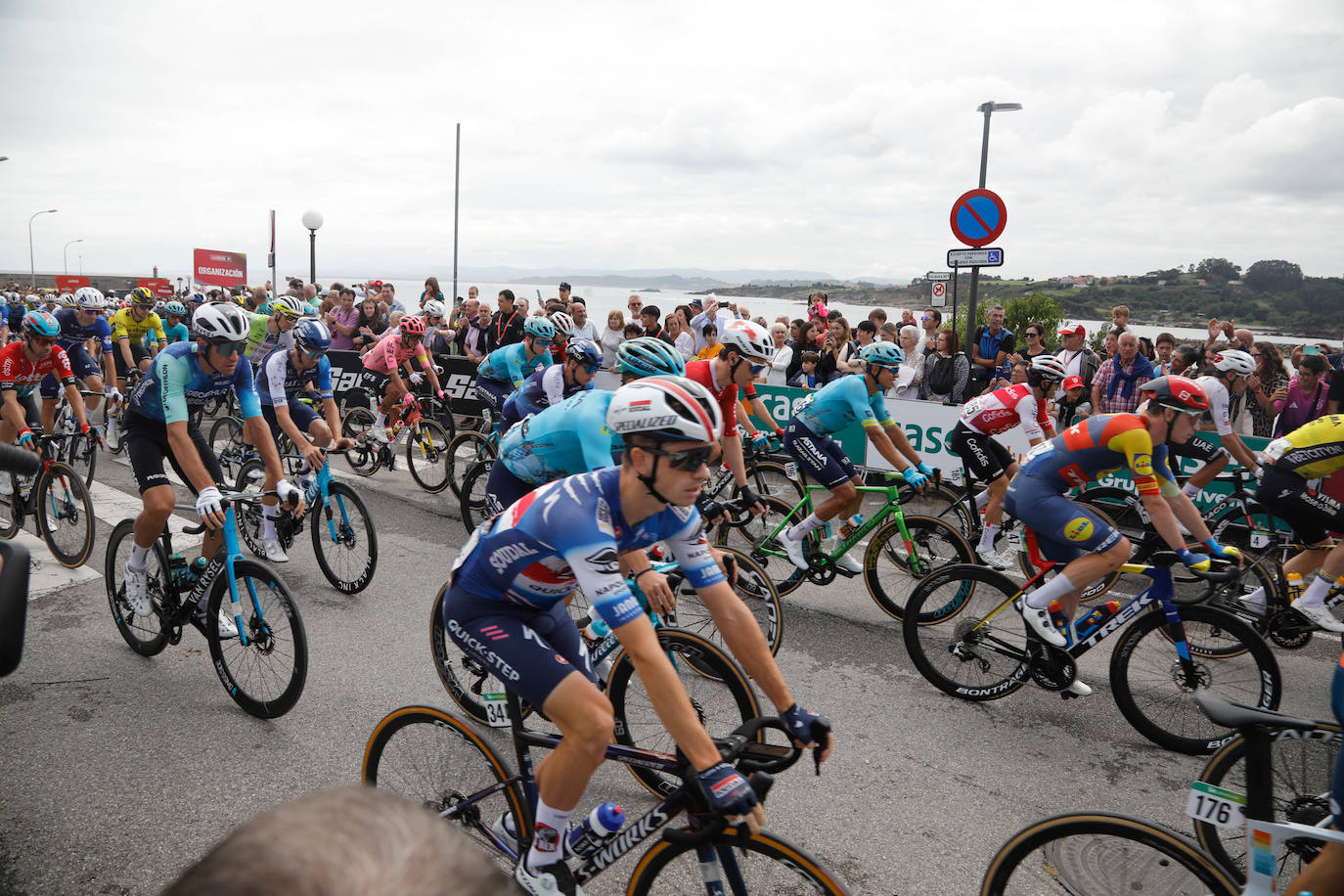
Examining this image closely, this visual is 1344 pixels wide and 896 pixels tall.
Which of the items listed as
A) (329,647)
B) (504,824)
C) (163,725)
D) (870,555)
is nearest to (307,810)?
(504,824)

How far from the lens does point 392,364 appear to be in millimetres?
10312

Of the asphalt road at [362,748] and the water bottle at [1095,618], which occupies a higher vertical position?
the water bottle at [1095,618]

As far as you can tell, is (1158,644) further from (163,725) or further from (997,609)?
(163,725)

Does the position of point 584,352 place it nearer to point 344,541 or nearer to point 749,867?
point 344,541

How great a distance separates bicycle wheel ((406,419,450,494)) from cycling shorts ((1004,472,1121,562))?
269 inches

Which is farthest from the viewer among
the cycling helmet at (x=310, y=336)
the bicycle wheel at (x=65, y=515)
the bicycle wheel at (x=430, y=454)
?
the bicycle wheel at (x=430, y=454)

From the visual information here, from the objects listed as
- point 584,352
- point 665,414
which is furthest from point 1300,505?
point 665,414

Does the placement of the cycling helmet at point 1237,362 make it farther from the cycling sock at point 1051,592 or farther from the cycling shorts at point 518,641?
the cycling shorts at point 518,641

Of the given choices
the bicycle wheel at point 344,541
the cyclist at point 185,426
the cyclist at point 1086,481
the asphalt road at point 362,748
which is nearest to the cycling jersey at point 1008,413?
the cyclist at point 1086,481

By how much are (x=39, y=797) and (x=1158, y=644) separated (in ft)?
18.3

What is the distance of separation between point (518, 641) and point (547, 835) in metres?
0.62

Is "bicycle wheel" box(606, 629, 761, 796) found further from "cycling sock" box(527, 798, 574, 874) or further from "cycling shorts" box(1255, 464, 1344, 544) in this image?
"cycling shorts" box(1255, 464, 1344, 544)

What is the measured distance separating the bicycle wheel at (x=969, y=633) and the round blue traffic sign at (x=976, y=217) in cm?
650

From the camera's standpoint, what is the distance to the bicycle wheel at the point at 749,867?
2334 mm
